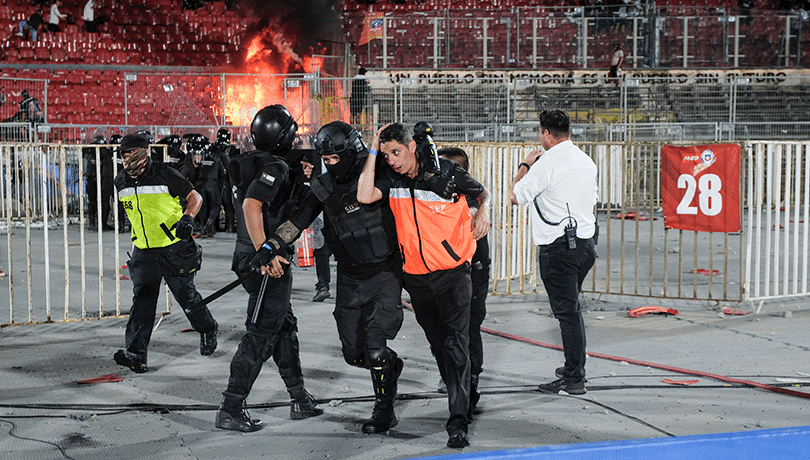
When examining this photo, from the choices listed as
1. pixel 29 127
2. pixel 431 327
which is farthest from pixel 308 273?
pixel 29 127

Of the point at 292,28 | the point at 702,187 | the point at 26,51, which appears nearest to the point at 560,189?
the point at 702,187

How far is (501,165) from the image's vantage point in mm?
9102

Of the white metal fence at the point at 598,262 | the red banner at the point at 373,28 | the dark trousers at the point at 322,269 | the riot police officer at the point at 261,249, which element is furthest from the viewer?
the red banner at the point at 373,28

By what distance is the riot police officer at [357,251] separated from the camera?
4207mm

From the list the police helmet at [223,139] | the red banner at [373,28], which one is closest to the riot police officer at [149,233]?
the police helmet at [223,139]

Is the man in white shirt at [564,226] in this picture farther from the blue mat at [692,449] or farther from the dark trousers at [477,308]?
the blue mat at [692,449]

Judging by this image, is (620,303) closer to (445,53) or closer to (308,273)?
(308,273)

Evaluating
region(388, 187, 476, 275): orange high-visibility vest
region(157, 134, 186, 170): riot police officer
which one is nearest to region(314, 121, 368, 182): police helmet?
region(388, 187, 476, 275): orange high-visibility vest

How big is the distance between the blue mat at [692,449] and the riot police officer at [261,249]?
199 centimetres

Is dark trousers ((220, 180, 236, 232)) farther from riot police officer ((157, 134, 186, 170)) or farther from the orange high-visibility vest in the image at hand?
the orange high-visibility vest

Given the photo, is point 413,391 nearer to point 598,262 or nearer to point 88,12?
point 598,262

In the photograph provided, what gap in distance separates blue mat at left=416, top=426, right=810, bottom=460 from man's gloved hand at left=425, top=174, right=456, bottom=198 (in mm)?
1534

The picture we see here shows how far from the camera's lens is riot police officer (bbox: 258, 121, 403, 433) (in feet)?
13.8

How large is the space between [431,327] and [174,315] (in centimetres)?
445
